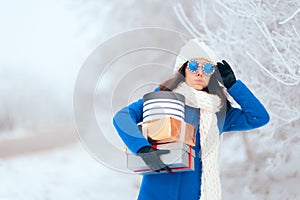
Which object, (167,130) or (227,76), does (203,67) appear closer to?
(227,76)

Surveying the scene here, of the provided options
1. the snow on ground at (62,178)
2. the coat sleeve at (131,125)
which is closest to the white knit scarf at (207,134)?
the coat sleeve at (131,125)

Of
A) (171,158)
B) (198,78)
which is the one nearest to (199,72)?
(198,78)

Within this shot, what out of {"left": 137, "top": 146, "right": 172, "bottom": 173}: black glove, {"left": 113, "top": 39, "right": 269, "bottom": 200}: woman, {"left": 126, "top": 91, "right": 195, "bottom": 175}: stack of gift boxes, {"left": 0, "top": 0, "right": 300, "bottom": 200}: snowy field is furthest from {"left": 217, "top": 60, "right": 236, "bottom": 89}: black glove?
{"left": 0, "top": 0, "right": 300, "bottom": 200}: snowy field

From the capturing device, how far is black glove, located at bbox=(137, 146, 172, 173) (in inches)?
39.0

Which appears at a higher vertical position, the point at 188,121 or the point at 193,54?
the point at 193,54

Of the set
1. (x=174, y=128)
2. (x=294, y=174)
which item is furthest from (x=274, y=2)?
(x=174, y=128)

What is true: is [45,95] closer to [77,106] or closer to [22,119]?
[22,119]

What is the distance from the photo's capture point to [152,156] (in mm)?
989

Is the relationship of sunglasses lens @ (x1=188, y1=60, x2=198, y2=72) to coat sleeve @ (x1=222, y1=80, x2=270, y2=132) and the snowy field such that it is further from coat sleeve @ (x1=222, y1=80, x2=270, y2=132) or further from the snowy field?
the snowy field

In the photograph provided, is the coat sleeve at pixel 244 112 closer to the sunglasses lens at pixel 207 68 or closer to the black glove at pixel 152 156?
the sunglasses lens at pixel 207 68

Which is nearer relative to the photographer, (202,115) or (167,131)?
(167,131)

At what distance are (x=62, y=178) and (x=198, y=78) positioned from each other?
6.81 ft

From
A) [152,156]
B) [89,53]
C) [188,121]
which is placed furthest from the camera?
[89,53]

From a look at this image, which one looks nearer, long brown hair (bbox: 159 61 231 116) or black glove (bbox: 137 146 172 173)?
black glove (bbox: 137 146 172 173)
